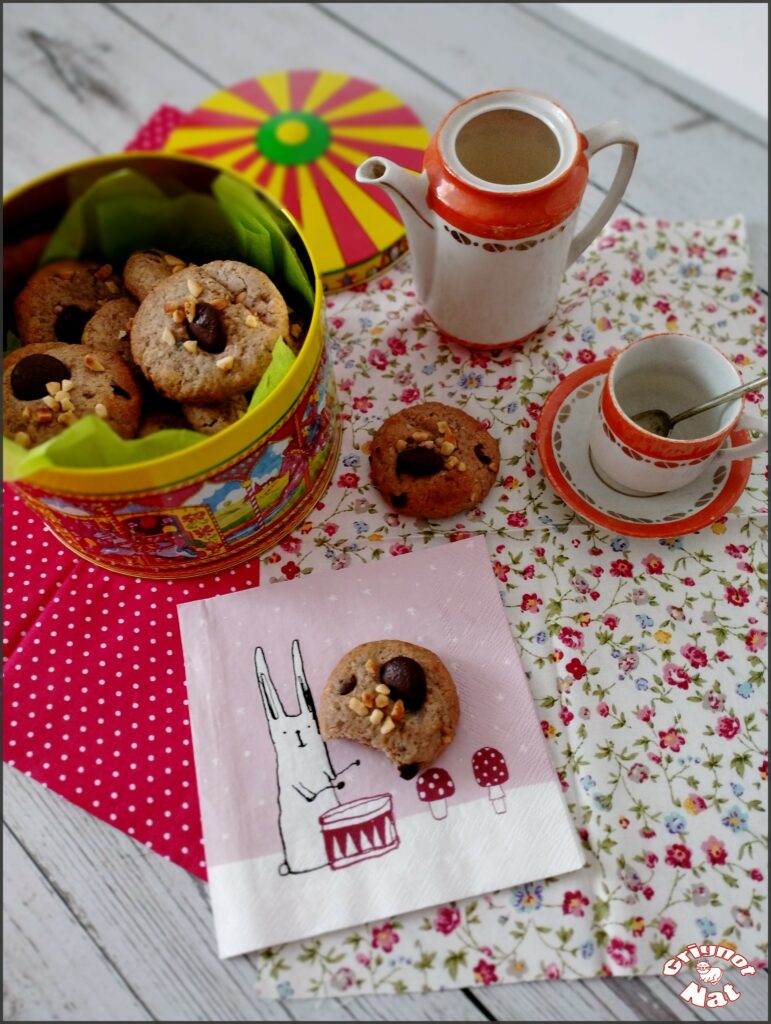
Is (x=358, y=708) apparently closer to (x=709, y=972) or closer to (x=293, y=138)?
(x=709, y=972)

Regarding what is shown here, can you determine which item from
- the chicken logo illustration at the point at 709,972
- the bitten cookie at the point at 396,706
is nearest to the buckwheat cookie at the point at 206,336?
the bitten cookie at the point at 396,706

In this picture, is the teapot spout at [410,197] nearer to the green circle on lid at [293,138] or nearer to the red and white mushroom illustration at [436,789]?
the green circle on lid at [293,138]

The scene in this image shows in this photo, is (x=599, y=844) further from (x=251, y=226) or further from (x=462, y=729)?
(x=251, y=226)

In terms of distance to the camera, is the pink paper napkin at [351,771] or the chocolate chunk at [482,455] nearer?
the pink paper napkin at [351,771]

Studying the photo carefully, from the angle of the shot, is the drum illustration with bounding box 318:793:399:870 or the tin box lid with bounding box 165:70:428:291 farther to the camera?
the tin box lid with bounding box 165:70:428:291

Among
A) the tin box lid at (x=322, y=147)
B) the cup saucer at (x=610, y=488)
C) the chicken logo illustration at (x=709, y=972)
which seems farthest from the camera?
the tin box lid at (x=322, y=147)

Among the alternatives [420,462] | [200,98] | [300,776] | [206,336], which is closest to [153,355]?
[206,336]

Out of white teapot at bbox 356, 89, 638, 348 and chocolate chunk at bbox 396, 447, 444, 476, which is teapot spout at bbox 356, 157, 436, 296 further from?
chocolate chunk at bbox 396, 447, 444, 476

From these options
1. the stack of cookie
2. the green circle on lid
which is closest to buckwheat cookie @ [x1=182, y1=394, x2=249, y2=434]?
the stack of cookie
